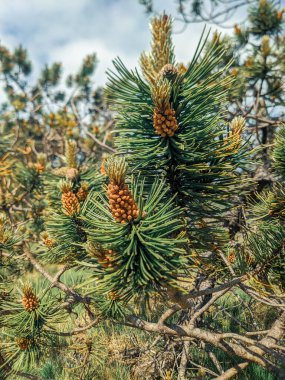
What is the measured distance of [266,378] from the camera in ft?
6.34

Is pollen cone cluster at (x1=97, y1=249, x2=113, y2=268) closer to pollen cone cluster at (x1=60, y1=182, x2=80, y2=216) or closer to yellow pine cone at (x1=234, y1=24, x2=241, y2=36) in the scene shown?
pollen cone cluster at (x1=60, y1=182, x2=80, y2=216)

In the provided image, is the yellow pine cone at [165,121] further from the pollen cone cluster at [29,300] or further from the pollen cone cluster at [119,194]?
the pollen cone cluster at [29,300]

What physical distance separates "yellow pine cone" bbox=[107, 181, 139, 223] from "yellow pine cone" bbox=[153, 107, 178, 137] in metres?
0.21

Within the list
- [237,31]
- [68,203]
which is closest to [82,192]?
[68,203]

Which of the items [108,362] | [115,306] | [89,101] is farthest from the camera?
[89,101]

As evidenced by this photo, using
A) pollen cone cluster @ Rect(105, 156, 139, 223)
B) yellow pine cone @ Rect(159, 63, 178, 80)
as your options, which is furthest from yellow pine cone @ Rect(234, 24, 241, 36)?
pollen cone cluster @ Rect(105, 156, 139, 223)

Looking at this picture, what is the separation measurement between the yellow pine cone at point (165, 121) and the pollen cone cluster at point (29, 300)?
0.82m

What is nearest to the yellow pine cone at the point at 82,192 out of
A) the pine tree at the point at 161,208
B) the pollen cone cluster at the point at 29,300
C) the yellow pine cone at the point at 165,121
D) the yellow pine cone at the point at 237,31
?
the pine tree at the point at 161,208

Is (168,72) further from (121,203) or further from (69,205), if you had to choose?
(69,205)

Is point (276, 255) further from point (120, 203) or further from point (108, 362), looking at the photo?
point (108, 362)

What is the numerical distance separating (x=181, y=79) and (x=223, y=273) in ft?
2.68

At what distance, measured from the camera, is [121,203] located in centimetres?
80

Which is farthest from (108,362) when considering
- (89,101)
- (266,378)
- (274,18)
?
(89,101)

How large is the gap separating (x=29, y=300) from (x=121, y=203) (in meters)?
0.74
